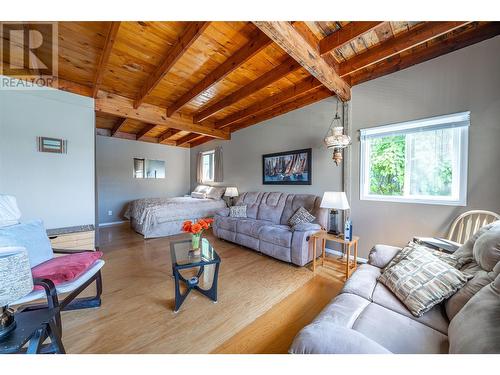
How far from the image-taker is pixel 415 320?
3.51 ft

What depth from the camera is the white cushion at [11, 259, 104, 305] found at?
1282mm

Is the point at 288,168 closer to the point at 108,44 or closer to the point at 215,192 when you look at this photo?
the point at 215,192

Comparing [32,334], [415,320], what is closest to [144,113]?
[32,334]

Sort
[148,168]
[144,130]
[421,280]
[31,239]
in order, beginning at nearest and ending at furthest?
1. [421,280]
2. [31,239]
3. [144,130]
4. [148,168]

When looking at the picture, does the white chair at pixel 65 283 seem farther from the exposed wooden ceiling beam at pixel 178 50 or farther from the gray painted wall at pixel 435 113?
the gray painted wall at pixel 435 113

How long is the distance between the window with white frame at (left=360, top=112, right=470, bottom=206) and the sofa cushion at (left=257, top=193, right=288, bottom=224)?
1364 millimetres

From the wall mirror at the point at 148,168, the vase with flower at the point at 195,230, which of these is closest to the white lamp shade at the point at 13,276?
the vase with flower at the point at 195,230

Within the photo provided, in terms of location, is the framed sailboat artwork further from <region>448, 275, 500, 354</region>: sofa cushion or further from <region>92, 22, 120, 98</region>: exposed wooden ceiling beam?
<region>92, 22, 120, 98</region>: exposed wooden ceiling beam

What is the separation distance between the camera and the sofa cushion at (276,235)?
2680 mm

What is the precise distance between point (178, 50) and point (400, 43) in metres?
2.42

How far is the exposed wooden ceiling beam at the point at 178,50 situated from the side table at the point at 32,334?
7.91 feet

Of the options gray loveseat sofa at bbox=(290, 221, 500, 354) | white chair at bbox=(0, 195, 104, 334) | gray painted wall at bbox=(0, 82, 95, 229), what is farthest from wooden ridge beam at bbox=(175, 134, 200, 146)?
gray loveseat sofa at bbox=(290, 221, 500, 354)

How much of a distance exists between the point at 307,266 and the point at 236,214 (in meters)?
1.71
